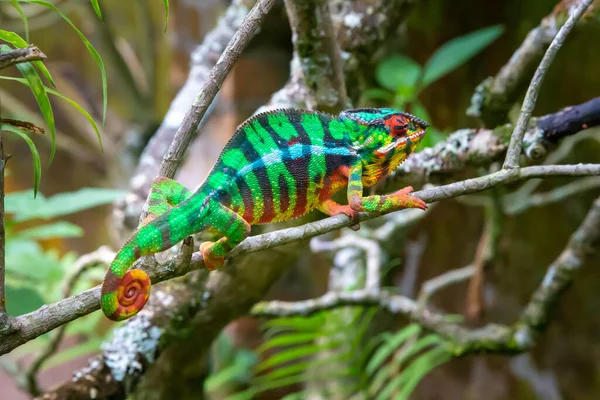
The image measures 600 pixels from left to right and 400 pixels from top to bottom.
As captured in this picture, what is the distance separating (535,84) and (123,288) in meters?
0.72

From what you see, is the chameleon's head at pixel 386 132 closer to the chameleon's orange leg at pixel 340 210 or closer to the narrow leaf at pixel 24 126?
the chameleon's orange leg at pixel 340 210

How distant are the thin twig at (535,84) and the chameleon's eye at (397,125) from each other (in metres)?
0.18

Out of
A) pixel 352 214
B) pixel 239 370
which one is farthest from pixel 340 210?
pixel 239 370

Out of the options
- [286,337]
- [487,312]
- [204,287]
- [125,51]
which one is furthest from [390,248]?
[125,51]

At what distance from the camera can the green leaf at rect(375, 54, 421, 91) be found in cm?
194

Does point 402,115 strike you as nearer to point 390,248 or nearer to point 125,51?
point 390,248

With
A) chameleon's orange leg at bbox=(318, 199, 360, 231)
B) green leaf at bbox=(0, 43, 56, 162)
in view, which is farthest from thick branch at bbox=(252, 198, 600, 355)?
green leaf at bbox=(0, 43, 56, 162)

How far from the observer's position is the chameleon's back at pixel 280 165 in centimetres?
88

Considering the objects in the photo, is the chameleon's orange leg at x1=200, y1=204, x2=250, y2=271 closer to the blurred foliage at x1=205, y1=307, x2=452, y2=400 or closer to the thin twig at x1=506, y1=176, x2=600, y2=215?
the blurred foliage at x1=205, y1=307, x2=452, y2=400

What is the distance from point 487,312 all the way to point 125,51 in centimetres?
261

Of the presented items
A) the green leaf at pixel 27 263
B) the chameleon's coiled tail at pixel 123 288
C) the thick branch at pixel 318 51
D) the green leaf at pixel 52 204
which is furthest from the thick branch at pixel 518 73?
the green leaf at pixel 27 263

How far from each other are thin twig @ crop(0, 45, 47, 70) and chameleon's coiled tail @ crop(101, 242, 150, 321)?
249 mm

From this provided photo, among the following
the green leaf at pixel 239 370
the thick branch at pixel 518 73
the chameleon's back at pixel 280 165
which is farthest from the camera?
the green leaf at pixel 239 370

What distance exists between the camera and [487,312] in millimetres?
2432
